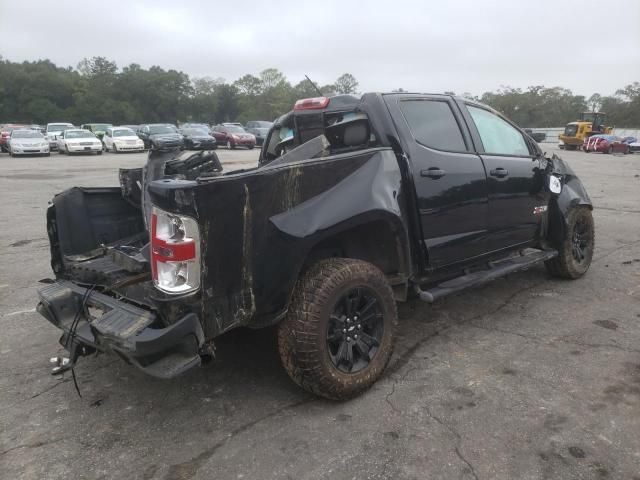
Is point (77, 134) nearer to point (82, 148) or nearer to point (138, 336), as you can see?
point (82, 148)

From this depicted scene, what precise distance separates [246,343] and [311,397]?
0.92 m

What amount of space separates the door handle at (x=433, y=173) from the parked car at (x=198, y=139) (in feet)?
64.5

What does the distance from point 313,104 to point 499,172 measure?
1.59m

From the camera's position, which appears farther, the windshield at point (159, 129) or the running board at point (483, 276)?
the windshield at point (159, 129)

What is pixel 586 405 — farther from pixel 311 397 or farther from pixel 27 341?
pixel 27 341

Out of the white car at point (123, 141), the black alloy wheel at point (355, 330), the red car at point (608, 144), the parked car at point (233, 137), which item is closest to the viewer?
the black alloy wheel at point (355, 330)

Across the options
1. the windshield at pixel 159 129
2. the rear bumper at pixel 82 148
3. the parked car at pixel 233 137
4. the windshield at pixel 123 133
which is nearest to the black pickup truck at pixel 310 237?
the rear bumper at pixel 82 148

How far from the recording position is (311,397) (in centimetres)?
305

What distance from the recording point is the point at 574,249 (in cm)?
511

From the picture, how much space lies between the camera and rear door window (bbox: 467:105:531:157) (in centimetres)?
413

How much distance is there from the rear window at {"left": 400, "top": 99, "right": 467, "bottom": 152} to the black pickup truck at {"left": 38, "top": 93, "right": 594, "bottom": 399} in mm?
16

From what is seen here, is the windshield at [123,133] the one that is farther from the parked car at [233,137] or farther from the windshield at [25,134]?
the parked car at [233,137]

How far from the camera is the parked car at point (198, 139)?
78.2 feet

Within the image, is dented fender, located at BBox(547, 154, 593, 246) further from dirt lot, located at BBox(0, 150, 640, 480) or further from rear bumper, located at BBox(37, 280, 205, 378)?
rear bumper, located at BBox(37, 280, 205, 378)
